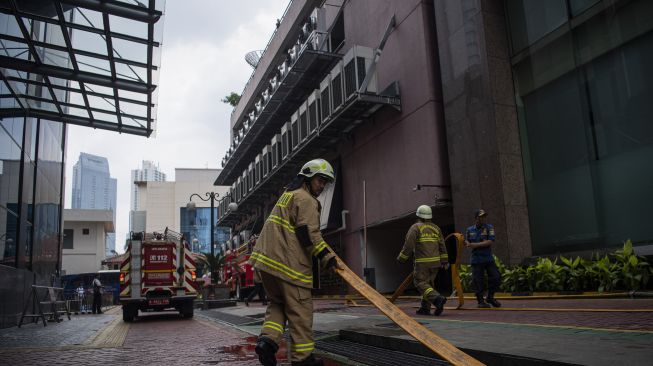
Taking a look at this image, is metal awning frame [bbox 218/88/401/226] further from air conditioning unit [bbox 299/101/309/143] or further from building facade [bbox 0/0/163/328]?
building facade [bbox 0/0/163/328]

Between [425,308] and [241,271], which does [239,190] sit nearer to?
[241,271]

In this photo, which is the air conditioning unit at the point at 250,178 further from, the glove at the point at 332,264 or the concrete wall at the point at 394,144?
the glove at the point at 332,264

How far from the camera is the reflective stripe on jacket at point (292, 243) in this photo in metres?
4.58

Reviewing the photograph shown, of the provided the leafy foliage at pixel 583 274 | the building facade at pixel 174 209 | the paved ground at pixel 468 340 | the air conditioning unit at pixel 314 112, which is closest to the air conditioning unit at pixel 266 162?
the air conditioning unit at pixel 314 112

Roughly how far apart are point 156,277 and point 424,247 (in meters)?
10.1

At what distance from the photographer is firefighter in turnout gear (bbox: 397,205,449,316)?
816 cm

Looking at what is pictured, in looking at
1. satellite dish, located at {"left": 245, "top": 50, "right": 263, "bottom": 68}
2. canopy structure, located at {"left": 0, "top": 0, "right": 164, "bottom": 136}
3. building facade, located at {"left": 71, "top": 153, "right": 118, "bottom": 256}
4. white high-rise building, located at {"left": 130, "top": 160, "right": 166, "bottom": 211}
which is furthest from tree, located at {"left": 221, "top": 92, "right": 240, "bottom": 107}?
building facade, located at {"left": 71, "top": 153, "right": 118, "bottom": 256}

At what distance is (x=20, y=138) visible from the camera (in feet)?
49.0

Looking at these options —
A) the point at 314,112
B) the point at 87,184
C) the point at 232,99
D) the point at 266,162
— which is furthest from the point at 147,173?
the point at 314,112

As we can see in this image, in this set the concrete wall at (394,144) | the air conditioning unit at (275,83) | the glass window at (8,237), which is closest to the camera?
the glass window at (8,237)

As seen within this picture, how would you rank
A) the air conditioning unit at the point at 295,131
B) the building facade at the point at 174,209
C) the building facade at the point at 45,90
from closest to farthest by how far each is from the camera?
1. the building facade at the point at 45,90
2. the air conditioning unit at the point at 295,131
3. the building facade at the point at 174,209

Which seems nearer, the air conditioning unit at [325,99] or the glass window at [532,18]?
the glass window at [532,18]

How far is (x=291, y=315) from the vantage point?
179 inches

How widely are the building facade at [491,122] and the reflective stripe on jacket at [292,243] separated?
765 centimetres
